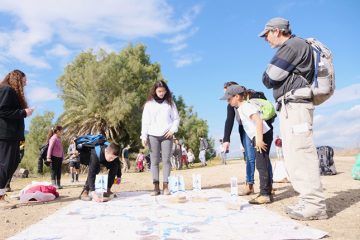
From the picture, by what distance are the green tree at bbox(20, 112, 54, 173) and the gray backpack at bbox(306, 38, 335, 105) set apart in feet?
93.4

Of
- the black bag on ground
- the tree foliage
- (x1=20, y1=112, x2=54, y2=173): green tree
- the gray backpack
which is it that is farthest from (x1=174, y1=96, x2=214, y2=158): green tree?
the gray backpack

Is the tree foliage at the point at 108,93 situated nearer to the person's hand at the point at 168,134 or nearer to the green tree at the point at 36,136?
the green tree at the point at 36,136

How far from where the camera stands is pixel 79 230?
3.64 meters

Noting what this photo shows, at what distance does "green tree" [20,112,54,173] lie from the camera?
97.8 ft

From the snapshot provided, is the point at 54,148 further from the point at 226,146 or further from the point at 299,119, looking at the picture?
the point at 299,119

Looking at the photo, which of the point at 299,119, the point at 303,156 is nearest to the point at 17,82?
the point at 299,119

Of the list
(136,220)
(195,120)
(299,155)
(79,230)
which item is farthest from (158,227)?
(195,120)

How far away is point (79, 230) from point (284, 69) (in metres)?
2.63

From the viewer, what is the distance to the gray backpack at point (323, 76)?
154 inches

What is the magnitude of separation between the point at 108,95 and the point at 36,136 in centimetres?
667

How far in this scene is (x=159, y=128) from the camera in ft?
20.8

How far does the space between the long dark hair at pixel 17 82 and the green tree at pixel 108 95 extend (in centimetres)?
2286

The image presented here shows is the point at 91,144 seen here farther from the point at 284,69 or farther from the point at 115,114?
the point at 115,114

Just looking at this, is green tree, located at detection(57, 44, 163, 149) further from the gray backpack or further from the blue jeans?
the gray backpack
